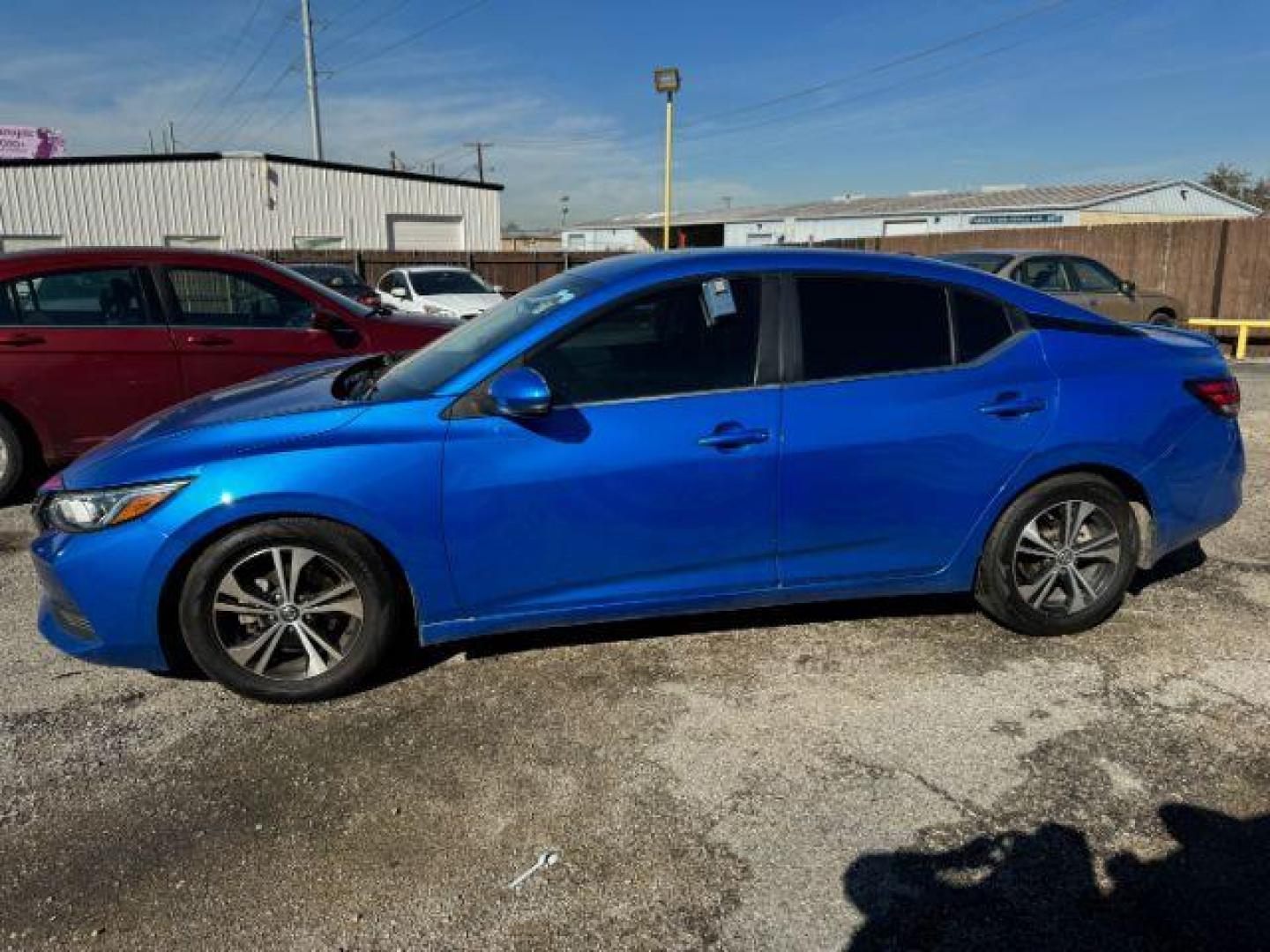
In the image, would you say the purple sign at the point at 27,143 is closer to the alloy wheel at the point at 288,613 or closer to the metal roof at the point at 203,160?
the metal roof at the point at 203,160

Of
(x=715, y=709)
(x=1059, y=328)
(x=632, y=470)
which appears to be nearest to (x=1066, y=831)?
(x=715, y=709)

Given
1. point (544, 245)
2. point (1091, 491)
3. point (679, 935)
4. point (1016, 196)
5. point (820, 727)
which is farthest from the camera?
point (544, 245)

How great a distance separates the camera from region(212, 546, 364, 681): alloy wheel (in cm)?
316

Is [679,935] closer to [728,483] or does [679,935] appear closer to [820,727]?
[820,727]

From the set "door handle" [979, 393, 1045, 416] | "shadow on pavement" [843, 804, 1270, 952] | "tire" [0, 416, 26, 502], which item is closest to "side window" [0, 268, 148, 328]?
"tire" [0, 416, 26, 502]

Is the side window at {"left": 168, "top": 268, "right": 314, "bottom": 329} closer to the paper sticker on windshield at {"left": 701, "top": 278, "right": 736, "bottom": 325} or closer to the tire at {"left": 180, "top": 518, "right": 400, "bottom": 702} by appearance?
the tire at {"left": 180, "top": 518, "right": 400, "bottom": 702}

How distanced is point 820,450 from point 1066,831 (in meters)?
1.44

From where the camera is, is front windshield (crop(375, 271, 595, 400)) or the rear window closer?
front windshield (crop(375, 271, 595, 400))

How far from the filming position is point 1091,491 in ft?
12.1

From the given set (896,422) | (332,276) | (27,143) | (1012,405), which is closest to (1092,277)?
(1012,405)

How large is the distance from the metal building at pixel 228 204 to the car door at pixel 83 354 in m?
25.6

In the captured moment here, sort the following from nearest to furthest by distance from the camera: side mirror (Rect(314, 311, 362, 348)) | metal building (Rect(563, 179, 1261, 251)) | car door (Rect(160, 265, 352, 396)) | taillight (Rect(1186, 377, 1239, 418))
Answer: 1. taillight (Rect(1186, 377, 1239, 418))
2. car door (Rect(160, 265, 352, 396))
3. side mirror (Rect(314, 311, 362, 348))
4. metal building (Rect(563, 179, 1261, 251))

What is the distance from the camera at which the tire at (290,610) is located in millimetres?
3121

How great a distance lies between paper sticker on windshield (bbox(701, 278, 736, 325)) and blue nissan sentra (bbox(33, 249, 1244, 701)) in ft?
0.03
